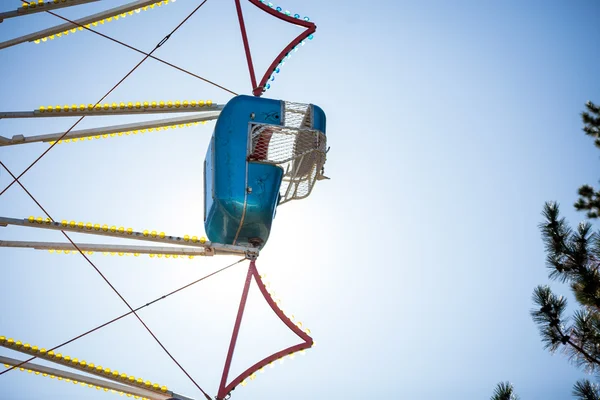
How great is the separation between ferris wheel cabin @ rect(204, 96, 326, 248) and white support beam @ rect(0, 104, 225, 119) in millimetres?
843

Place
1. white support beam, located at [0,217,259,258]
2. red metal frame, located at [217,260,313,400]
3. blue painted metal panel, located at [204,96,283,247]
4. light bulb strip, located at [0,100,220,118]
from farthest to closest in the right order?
light bulb strip, located at [0,100,220,118] < blue painted metal panel, located at [204,96,283,247] < white support beam, located at [0,217,259,258] < red metal frame, located at [217,260,313,400]

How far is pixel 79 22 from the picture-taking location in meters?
14.4

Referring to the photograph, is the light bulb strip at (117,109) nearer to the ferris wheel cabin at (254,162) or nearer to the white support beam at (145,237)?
the ferris wheel cabin at (254,162)

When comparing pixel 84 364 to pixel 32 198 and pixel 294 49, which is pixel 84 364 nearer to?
pixel 32 198

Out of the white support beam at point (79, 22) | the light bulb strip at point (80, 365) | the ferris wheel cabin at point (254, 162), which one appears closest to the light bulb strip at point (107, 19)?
the white support beam at point (79, 22)

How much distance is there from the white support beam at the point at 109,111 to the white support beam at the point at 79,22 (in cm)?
139

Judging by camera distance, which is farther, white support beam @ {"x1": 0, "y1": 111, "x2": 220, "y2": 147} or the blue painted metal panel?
white support beam @ {"x1": 0, "y1": 111, "x2": 220, "y2": 147}

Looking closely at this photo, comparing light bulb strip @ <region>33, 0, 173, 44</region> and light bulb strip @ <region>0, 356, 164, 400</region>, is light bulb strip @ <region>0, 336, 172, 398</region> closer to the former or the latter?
light bulb strip @ <region>0, 356, 164, 400</region>

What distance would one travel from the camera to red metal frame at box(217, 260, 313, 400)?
10609mm

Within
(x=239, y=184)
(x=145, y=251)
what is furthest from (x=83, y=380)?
(x=239, y=184)

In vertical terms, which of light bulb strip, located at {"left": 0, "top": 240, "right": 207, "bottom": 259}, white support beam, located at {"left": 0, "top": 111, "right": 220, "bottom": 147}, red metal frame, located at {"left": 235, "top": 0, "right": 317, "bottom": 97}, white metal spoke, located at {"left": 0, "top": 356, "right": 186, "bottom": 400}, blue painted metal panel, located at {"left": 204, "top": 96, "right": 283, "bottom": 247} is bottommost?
white metal spoke, located at {"left": 0, "top": 356, "right": 186, "bottom": 400}

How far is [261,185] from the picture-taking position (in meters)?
12.0

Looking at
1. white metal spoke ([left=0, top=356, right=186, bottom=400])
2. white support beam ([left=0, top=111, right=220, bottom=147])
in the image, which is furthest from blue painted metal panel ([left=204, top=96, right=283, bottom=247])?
white metal spoke ([left=0, top=356, right=186, bottom=400])

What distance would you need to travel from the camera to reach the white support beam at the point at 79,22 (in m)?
14.3
